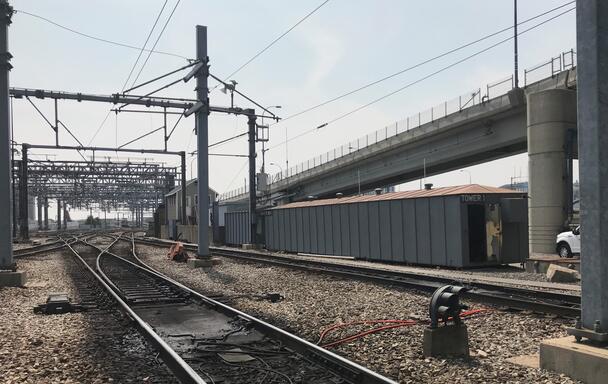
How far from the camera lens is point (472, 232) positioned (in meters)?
20.6

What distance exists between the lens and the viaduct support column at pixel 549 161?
91.5 ft

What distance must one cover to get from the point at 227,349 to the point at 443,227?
14.5 metres

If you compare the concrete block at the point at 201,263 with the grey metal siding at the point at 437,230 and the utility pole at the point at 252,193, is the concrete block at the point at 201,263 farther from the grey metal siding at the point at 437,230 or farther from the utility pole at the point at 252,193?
the utility pole at the point at 252,193

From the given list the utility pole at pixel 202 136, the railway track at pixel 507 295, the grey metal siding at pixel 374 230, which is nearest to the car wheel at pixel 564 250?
the grey metal siding at pixel 374 230

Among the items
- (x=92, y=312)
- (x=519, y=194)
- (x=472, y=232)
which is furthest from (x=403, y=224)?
(x=92, y=312)

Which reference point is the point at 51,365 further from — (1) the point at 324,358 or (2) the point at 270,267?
(2) the point at 270,267

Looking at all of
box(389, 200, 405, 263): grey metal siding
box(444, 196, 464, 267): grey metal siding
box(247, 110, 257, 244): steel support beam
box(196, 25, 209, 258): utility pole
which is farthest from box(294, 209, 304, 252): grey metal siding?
box(444, 196, 464, 267): grey metal siding

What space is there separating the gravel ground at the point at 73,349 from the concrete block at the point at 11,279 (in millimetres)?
2982

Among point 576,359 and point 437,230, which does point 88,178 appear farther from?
point 576,359

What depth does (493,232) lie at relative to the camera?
20.4 meters


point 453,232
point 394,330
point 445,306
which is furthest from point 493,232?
point 445,306

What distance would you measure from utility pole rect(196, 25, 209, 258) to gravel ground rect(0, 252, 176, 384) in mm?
11095

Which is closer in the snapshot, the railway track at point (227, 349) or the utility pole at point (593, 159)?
the utility pole at point (593, 159)

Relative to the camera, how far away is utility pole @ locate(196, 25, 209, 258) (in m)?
22.0
